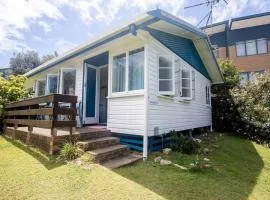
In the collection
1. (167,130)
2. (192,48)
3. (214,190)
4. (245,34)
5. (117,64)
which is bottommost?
(214,190)

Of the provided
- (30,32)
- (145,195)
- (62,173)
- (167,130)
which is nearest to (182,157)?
(167,130)

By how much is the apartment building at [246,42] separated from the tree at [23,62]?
70.7 feet

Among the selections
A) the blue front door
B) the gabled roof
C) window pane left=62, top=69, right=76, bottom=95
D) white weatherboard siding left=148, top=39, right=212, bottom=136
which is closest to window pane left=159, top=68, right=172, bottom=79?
white weatherboard siding left=148, top=39, right=212, bottom=136

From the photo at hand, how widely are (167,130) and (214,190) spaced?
3.21 metres

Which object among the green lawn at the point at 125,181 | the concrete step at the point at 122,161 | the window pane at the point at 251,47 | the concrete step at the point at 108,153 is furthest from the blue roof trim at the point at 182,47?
the window pane at the point at 251,47

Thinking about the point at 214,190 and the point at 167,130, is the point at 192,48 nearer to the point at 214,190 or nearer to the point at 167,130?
the point at 167,130

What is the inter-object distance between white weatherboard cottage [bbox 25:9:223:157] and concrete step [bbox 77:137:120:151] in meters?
0.51

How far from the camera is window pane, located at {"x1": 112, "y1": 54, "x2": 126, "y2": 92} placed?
7.06 m

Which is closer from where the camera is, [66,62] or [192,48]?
[66,62]

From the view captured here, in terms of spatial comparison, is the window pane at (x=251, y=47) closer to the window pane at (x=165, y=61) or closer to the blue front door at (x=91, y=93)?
the window pane at (x=165, y=61)

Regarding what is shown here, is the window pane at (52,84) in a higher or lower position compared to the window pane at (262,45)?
lower

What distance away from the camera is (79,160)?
16.5 feet

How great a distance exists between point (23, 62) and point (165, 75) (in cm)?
2595

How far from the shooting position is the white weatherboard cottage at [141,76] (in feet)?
20.4
